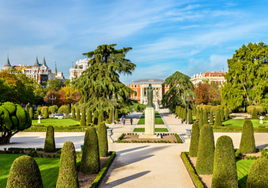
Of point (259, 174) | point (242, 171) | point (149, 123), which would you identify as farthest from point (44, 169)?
point (149, 123)

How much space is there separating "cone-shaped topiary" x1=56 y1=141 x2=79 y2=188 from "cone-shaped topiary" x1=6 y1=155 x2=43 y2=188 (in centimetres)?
143

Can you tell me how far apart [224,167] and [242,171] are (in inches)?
135

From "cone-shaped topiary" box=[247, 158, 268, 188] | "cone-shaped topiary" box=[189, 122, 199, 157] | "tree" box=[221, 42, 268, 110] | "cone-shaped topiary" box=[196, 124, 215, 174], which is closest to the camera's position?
"cone-shaped topiary" box=[247, 158, 268, 188]

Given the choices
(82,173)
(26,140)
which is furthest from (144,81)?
(82,173)

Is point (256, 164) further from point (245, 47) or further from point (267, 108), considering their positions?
point (245, 47)

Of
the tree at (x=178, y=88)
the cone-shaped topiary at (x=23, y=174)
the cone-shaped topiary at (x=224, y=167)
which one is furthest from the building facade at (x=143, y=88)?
the cone-shaped topiary at (x=23, y=174)

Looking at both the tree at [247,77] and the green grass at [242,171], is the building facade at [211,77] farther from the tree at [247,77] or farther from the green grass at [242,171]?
the green grass at [242,171]

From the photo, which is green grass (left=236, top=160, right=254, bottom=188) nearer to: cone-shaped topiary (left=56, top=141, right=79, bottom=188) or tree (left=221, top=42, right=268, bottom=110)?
cone-shaped topiary (left=56, top=141, right=79, bottom=188)

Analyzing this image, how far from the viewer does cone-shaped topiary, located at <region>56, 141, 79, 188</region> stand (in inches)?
232

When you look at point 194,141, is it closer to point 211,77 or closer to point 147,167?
point 147,167

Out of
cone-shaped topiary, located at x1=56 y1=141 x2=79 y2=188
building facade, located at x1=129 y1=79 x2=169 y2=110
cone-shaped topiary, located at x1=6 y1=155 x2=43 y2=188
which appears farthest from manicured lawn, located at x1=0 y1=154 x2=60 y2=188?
building facade, located at x1=129 y1=79 x2=169 y2=110

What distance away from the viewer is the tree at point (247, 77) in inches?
1391

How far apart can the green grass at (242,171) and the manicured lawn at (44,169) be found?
637cm

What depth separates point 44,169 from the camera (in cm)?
922
